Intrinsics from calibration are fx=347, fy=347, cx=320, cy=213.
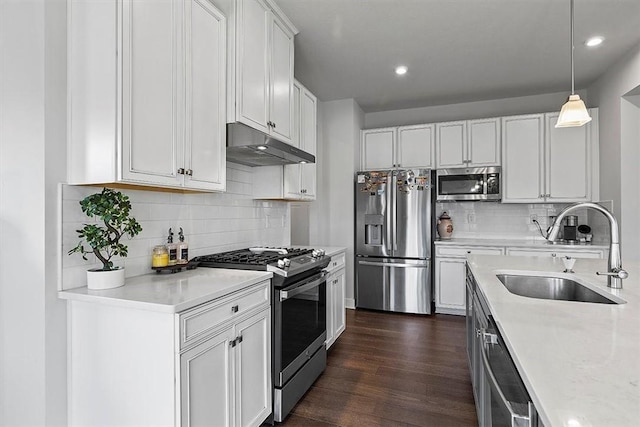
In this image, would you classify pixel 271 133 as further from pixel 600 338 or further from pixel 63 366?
pixel 600 338

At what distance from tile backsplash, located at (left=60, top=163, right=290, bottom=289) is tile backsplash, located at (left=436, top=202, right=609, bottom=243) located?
8.55ft

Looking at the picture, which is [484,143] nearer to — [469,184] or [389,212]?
[469,184]

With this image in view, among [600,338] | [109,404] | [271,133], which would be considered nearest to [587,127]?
[271,133]

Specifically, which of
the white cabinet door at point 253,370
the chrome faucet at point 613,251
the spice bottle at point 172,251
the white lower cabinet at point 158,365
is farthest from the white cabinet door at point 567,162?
the spice bottle at point 172,251

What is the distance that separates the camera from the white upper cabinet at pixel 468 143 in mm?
4375

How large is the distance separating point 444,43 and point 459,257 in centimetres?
246

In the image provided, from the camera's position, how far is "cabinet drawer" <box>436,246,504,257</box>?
13.6 ft

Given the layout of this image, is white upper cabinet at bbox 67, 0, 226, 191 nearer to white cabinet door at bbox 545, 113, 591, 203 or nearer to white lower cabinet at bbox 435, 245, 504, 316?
white lower cabinet at bbox 435, 245, 504, 316

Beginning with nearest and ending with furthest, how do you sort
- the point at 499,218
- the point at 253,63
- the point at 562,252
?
1. the point at 253,63
2. the point at 562,252
3. the point at 499,218

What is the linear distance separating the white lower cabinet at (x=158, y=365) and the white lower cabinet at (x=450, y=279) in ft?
10.5

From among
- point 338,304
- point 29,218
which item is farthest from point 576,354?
point 338,304

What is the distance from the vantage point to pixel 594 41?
314 cm

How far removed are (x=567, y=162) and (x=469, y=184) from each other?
111 centimetres

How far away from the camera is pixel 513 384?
3.21 ft
